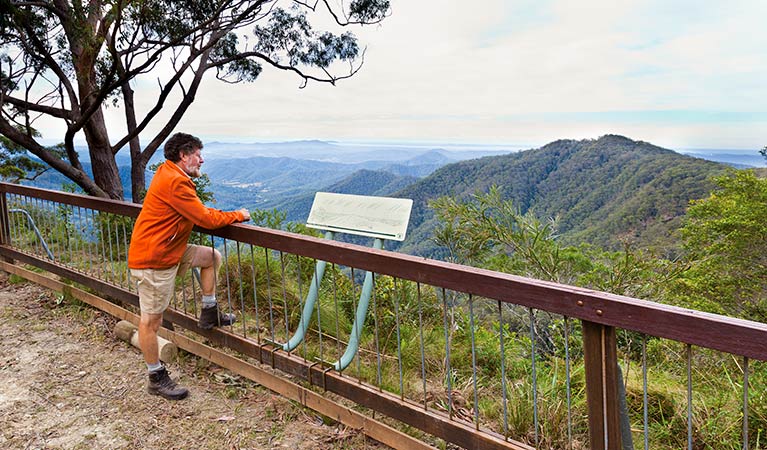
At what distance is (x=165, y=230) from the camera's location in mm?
2973

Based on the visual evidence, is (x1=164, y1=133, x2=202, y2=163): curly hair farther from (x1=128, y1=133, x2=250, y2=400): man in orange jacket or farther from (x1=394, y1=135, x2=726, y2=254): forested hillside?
(x1=394, y1=135, x2=726, y2=254): forested hillside

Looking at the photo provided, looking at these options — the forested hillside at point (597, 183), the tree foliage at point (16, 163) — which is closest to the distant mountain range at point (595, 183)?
the forested hillside at point (597, 183)

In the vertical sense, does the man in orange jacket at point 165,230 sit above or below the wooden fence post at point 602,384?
above

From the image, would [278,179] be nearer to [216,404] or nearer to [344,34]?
[344,34]

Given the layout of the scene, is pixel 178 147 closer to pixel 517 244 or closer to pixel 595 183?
pixel 517 244

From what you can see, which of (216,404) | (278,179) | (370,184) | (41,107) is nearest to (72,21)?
(41,107)

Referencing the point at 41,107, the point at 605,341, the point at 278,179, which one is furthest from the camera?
the point at 278,179

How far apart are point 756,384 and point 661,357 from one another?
2.04 m

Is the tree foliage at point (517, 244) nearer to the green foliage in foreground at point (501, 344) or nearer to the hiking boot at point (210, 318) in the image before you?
the green foliage in foreground at point (501, 344)

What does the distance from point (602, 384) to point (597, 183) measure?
6151 centimetres

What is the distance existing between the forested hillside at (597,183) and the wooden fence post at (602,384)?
102 ft

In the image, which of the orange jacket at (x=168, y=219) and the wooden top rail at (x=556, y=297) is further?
the orange jacket at (x=168, y=219)

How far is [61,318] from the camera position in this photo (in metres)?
4.45

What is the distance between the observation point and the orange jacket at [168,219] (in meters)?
2.88
